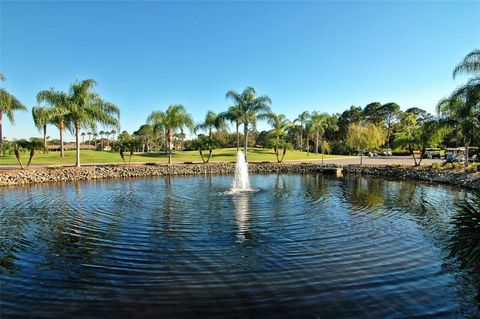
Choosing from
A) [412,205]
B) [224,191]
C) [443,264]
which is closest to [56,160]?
[224,191]

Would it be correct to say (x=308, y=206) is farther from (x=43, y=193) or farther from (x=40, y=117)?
(x=40, y=117)

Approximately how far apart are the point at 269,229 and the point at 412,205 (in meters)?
9.66

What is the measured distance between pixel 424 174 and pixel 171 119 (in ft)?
95.9

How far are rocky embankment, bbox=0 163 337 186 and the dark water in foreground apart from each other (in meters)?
11.8

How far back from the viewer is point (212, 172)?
37781 mm

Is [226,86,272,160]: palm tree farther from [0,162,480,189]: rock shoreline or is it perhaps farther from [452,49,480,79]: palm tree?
[452,49,480,79]: palm tree

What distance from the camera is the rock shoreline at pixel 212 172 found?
27562 mm

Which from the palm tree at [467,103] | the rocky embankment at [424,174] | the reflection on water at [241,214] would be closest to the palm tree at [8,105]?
the reflection on water at [241,214]

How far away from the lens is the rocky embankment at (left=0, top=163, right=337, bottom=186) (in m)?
28.1

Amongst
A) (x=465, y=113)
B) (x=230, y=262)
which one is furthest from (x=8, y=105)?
(x=465, y=113)

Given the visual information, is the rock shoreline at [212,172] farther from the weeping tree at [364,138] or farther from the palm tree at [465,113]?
the weeping tree at [364,138]

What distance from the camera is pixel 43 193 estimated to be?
21.8 metres

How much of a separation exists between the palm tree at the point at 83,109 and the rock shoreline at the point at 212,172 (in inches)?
179

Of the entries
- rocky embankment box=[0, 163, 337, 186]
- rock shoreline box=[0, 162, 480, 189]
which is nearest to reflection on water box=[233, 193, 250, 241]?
rock shoreline box=[0, 162, 480, 189]
